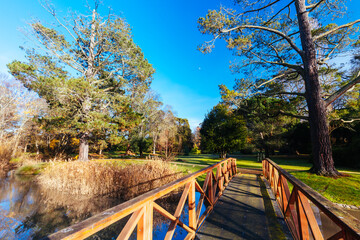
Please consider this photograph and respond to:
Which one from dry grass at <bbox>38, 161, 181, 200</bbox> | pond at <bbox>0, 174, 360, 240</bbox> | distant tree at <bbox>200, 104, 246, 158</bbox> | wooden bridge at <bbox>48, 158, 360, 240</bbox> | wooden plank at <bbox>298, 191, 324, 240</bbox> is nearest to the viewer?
wooden bridge at <bbox>48, 158, 360, 240</bbox>

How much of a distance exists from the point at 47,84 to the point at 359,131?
2444cm

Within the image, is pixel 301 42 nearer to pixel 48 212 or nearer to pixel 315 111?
pixel 315 111

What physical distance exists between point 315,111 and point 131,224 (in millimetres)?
8735

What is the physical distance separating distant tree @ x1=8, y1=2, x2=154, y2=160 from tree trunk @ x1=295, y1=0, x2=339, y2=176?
1050 centimetres

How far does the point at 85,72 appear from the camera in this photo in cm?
1180

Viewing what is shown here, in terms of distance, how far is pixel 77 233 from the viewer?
871 millimetres

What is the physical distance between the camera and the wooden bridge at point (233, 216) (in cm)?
113

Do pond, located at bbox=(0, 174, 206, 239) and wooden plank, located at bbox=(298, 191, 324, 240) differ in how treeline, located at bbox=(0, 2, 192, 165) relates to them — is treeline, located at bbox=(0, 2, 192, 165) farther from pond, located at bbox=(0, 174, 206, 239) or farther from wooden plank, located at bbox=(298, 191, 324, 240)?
wooden plank, located at bbox=(298, 191, 324, 240)

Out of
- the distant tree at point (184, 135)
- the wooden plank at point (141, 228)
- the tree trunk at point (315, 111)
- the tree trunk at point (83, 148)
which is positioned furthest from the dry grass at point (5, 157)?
the distant tree at point (184, 135)

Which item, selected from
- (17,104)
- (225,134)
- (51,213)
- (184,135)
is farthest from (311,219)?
(184,135)

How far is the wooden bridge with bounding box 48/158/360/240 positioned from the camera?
1133 mm

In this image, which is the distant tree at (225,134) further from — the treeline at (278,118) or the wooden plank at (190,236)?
the wooden plank at (190,236)

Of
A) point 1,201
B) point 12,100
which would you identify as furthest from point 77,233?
point 12,100

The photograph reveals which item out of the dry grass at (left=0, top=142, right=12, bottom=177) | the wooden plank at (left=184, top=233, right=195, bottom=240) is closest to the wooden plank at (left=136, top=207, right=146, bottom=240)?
the wooden plank at (left=184, top=233, right=195, bottom=240)
